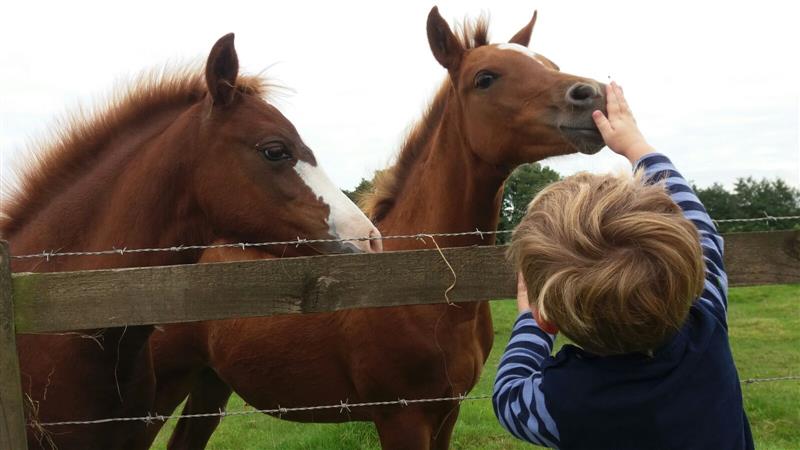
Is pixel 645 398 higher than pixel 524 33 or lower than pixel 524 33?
lower

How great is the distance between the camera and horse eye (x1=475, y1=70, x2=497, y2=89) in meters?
3.58

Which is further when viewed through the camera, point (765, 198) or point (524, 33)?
point (765, 198)

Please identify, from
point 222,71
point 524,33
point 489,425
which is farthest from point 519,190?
point 222,71

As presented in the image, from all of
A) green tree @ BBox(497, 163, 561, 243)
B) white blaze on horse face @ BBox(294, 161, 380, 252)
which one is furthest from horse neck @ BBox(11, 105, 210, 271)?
green tree @ BBox(497, 163, 561, 243)

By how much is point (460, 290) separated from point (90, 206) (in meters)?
1.72

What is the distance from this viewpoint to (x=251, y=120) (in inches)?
122

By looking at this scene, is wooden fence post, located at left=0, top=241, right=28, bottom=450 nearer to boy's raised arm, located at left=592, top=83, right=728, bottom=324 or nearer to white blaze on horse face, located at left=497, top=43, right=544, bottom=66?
boy's raised arm, located at left=592, top=83, right=728, bottom=324

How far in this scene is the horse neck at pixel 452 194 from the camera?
3.55 metres

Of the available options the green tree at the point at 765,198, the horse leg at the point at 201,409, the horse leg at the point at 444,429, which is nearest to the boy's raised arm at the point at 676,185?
the horse leg at the point at 444,429

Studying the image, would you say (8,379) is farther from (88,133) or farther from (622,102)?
(622,102)

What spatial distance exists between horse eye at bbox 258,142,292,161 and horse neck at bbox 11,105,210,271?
1.14ft

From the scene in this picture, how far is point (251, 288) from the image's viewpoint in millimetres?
2338

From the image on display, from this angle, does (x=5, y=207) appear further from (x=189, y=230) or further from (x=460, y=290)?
(x=460, y=290)

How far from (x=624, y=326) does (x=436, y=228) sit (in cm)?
229
